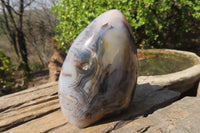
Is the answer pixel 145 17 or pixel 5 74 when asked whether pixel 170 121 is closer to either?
pixel 145 17

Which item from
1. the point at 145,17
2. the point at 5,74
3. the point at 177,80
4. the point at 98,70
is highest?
the point at 145,17

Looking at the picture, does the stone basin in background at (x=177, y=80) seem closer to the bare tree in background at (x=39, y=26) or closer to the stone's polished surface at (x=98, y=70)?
the stone's polished surface at (x=98, y=70)

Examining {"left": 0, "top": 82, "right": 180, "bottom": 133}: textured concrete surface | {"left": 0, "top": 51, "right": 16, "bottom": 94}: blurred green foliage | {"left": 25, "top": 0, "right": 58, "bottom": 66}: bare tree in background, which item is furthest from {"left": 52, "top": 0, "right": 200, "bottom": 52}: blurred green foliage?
{"left": 25, "top": 0, "right": 58, "bottom": 66}: bare tree in background

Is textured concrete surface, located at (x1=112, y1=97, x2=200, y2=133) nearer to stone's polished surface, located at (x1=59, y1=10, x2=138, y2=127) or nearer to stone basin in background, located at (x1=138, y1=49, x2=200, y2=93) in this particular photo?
stone's polished surface, located at (x1=59, y1=10, x2=138, y2=127)

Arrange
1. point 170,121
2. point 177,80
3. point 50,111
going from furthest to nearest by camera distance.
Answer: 1. point 177,80
2. point 50,111
3. point 170,121

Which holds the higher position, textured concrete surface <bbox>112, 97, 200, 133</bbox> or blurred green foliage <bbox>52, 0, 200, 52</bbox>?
blurred green foliage <bbox>52, 0, 200, 52</bbox>

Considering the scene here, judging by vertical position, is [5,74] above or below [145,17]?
below

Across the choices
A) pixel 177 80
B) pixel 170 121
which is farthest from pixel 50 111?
pixel 177 80
